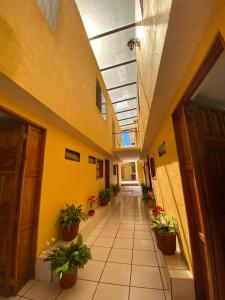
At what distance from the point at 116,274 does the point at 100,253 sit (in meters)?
0.60

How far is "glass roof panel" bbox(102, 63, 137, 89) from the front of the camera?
534 cm

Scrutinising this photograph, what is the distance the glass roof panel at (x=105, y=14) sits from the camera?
316 centimetres

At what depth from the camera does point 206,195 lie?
53.1 inches

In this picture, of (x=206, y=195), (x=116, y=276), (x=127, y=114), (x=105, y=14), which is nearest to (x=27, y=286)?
(x=116, y=276)

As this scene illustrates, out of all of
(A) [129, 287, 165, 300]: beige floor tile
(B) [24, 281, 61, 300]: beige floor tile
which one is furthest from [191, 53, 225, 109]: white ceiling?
(B) [24, 281, 61, 300]: beige floor tile

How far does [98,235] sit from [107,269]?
115 centimetres

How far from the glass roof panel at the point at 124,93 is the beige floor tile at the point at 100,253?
261 inches

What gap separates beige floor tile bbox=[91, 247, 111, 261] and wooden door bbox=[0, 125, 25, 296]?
125cm

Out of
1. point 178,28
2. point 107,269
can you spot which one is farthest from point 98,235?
point 178,28

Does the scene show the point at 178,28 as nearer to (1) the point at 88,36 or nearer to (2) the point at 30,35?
(2) the point at 30,35

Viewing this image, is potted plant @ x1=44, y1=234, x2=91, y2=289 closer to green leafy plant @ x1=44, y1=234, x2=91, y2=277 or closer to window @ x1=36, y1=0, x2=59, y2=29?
green leafy plant @ x1=44, y1=234, x2=91, y2=277

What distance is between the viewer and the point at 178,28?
96 cm

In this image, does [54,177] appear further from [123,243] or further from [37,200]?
[123,243]

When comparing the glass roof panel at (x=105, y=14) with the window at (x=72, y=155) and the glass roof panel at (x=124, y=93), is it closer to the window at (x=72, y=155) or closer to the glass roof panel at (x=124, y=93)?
the glass roof panel at (x=124, y=93)
